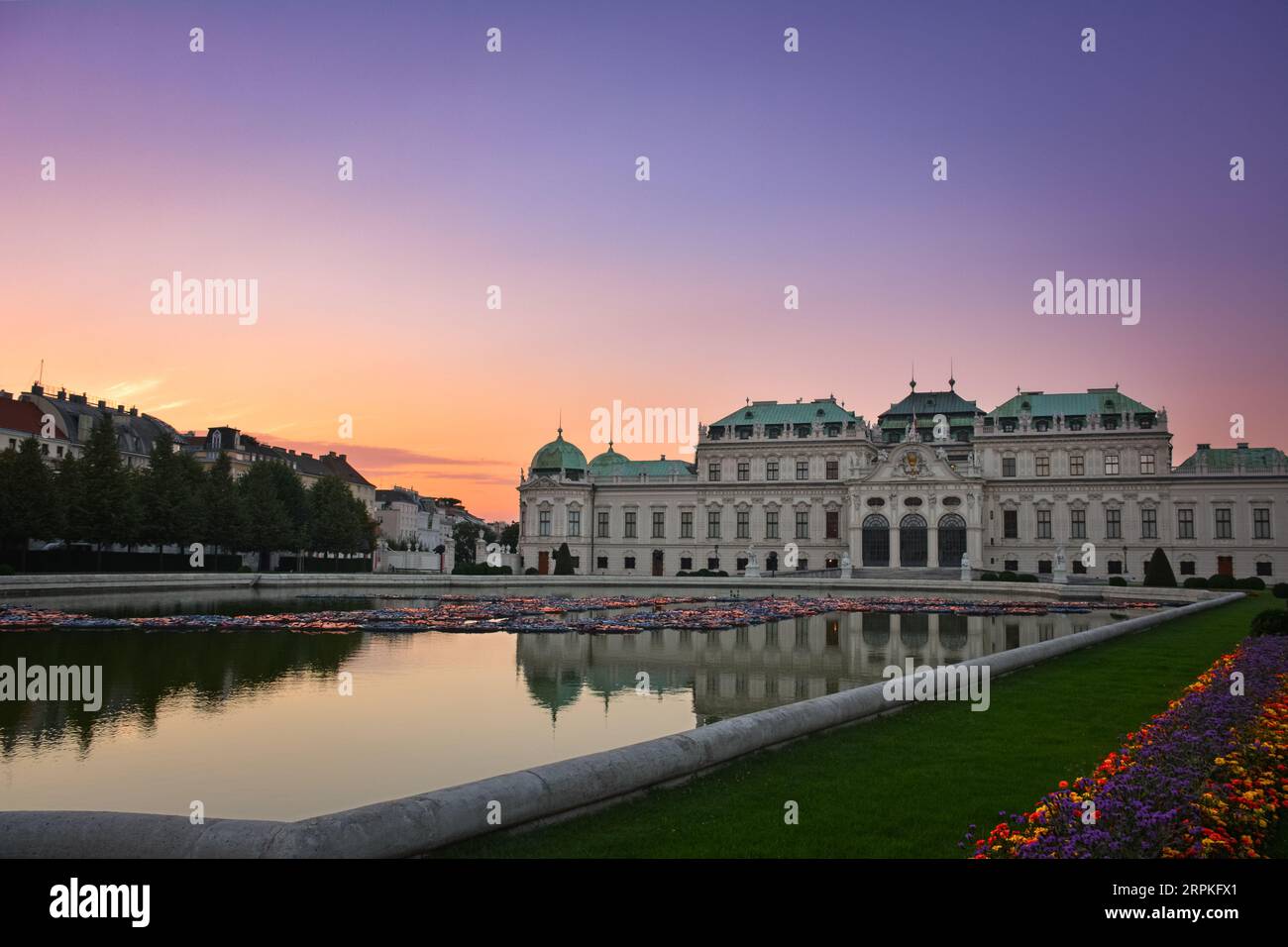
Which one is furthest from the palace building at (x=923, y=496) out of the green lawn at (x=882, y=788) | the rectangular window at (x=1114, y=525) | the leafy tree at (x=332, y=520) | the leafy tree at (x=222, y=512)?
the green lawn at (x=882, y=788)

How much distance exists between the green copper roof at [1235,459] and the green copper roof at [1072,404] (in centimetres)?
546

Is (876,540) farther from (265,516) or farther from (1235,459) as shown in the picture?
(265,516)

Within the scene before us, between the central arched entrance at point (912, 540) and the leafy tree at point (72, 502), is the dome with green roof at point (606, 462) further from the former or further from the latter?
the leafy tree at point (72, 502)

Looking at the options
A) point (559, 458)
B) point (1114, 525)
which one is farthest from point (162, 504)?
point (1114, 525)

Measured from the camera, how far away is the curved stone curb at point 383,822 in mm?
7180

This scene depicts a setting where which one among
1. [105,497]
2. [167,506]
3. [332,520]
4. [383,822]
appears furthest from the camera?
[332,520]

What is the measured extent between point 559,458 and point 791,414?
22342 millimetres

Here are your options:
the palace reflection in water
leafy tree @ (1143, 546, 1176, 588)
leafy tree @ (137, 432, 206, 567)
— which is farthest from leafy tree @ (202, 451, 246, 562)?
leafy tree @ (1143, 546, 1176, 588)

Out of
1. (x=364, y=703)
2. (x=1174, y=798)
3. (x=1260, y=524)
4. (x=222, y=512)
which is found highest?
(x=222, y=512)

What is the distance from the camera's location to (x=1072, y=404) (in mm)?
81875

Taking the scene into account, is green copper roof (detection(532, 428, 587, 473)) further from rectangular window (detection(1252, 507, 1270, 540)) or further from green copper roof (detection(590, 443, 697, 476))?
rectangular window (detection(1252, 507, 1270, 540))

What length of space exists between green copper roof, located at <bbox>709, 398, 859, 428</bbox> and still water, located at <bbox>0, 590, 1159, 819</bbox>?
2237 inches

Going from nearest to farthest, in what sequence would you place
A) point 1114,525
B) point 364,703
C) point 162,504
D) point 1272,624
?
point 364,703 → point 1272,624 → point 162,504 → point 1114,525
